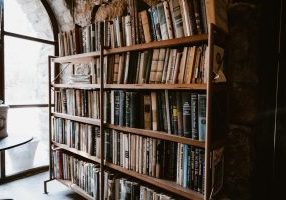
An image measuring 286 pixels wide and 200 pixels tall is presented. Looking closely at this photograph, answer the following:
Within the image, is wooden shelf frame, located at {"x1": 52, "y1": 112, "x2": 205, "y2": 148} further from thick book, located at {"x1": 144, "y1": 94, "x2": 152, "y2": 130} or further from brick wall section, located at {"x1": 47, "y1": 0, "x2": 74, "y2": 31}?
brick wall section, located at {"x1": 47, "y1": 0, "x2": 74, "y2": 31}

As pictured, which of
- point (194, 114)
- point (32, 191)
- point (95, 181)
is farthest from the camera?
point (32, 191)

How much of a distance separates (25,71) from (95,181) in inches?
69.7

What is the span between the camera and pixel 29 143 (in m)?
2.95

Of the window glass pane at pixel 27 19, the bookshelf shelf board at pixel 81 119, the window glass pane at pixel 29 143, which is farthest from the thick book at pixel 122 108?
the window glass pane at pixel 27 19

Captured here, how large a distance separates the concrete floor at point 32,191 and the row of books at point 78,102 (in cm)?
83

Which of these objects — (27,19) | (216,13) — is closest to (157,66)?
(216,13)

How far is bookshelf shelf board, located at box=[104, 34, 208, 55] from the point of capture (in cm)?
136

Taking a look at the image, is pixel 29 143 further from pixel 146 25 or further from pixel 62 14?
pixel 146 25

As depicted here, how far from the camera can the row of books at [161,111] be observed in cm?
142

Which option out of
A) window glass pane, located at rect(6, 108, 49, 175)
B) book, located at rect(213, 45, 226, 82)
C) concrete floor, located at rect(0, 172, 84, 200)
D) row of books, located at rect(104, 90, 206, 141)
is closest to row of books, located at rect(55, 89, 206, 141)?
row of books, located at rect(104, 90, 206, 141)

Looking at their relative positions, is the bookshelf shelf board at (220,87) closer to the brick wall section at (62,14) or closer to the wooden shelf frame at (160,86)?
the wooden shelf frame at (160,86)

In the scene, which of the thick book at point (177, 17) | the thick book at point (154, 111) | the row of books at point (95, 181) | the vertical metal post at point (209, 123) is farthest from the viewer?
the row of books at point (95, 181)

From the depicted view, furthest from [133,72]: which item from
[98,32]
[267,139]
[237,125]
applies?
[267,139]

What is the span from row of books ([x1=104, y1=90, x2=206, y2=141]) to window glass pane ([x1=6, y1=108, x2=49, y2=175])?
4.36 feet
